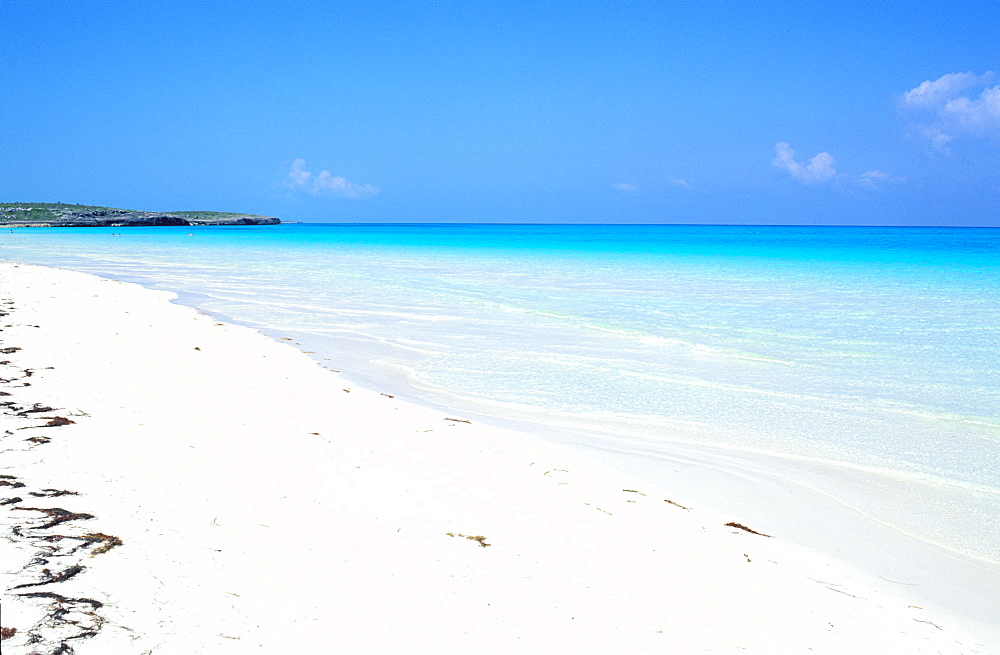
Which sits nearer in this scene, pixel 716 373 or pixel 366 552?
pixel 366 552

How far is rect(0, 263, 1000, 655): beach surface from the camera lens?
95.9 inches

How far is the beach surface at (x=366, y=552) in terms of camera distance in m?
2.44

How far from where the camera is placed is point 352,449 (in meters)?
4.51

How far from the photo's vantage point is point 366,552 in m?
3.04

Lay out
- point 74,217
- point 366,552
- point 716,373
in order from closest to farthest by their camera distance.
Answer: point 366,552, point 716,373, point 74,217

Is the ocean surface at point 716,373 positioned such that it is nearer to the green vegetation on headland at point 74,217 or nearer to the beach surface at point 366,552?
the beach surface at point 366,552

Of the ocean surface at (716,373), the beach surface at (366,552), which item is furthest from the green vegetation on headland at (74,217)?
the beach surface at (366,552)

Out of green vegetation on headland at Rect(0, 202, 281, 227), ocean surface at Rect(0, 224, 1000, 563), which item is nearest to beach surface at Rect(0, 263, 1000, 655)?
ocean surface at Rect(0, 224, 1000, 563)

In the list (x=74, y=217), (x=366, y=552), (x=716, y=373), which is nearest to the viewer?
(x=366, y=552)

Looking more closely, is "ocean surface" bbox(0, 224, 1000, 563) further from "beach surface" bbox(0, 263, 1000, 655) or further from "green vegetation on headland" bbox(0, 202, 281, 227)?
"green vegetation on headland" bbox(0, 202, 281, 227)

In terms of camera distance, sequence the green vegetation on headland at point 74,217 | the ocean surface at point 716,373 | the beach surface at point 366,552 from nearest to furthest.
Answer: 1. the beach surface at point 366,552
2. the ocean surface at point 716,373
3. the green vegetation on headland at point 74,217

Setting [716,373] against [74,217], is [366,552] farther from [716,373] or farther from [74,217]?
[74,217]

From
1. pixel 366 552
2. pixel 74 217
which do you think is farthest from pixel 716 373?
pixel 74 217

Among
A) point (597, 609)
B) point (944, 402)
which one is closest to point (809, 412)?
point (944, 402)
